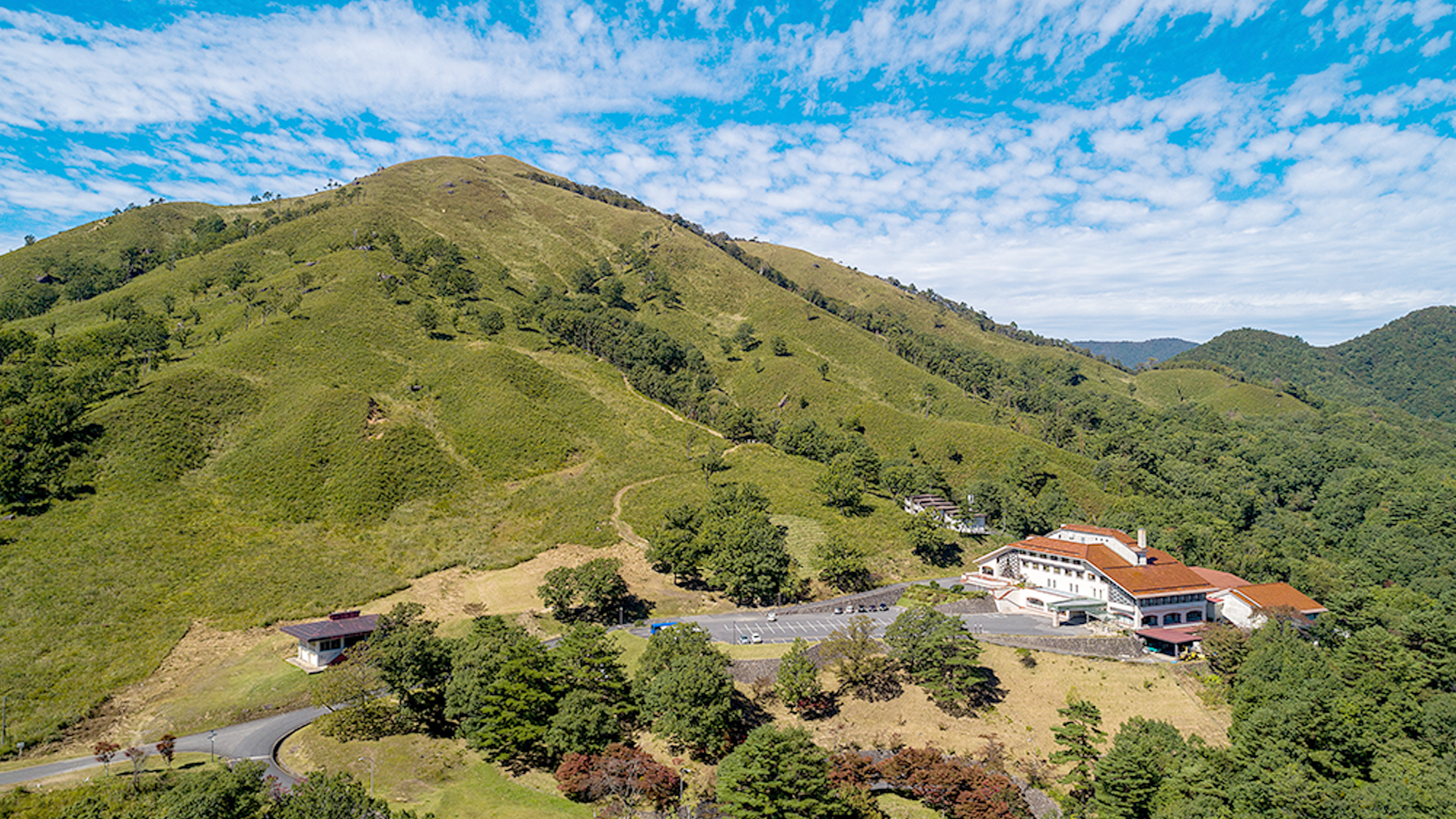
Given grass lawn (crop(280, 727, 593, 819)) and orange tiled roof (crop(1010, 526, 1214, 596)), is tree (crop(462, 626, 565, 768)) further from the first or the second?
orange tiled roof (crop(1010, 526, 1214, 596))

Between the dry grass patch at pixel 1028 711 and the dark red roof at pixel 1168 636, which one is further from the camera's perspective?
the dark red roof at pixel 1168 636

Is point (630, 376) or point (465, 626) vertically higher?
point (630, 376)

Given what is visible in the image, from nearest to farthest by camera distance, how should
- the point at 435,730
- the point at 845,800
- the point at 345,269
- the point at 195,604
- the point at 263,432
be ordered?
the point at 845,800, the point at 435,730, the point at 195,604, the point at 263,432, the point at 345,269

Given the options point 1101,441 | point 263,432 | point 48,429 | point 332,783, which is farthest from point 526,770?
point 1101,441

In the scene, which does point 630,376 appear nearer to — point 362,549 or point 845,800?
point 362,549

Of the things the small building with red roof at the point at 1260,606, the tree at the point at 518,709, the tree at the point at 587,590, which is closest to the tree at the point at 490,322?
the tree at the point at 587,590

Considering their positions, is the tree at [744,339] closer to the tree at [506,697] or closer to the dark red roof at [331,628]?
the dark red roof at [331,628]

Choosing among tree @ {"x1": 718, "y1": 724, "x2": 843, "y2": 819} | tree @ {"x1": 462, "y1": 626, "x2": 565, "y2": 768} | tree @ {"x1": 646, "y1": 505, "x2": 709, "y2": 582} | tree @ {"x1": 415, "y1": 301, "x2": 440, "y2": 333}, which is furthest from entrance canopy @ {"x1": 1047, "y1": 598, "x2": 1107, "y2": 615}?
tree @ {"x1": 415, "y1": 301, "x2": 440, "y2": 333}

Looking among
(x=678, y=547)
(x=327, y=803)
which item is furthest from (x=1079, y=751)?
(x=327, y=803)
